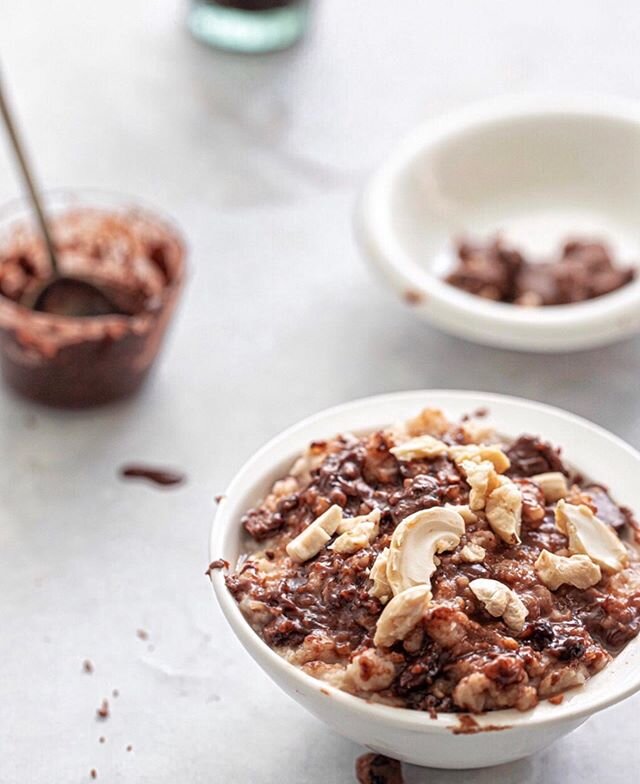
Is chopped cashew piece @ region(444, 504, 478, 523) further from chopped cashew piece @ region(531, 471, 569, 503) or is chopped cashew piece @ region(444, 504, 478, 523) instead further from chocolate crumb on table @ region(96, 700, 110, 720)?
chocolate crumb on table @ region(96, 700, 110, 720)

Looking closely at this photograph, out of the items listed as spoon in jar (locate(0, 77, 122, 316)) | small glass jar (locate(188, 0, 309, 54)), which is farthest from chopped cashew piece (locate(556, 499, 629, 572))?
small glass jar (locate(188, 0, 309, 54))

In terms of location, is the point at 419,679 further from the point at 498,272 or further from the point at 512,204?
the point at 512,204

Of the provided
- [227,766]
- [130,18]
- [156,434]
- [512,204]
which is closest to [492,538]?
[227,766]

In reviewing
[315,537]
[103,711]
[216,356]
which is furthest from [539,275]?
[103,711]

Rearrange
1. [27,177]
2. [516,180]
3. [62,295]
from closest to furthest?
[27,177] < [62,295] < [516,180]

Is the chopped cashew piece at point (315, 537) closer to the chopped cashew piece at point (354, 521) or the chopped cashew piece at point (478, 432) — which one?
the chopped cashew piece at point (354, 521)

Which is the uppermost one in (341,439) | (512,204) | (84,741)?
(341,439)

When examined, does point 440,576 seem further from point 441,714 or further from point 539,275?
point 539,275
